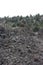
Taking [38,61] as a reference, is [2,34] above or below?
above

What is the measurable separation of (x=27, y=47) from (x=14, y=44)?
2.32 ft

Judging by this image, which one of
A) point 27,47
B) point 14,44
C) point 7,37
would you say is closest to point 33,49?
point 27,47

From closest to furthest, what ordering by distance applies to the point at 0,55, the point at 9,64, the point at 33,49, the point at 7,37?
the point at 9,64 < the point at 0,55 < the point at 33,49 < the point at 7,37

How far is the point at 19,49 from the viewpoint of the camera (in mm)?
10586

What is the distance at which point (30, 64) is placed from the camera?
9.23m

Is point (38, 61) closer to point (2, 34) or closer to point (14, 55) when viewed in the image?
point (14, 55)

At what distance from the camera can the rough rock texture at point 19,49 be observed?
9.44 meters

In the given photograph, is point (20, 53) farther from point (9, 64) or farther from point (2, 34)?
point (2, 34)

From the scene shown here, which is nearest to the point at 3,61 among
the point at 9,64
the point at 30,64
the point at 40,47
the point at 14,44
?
the point at 9,64

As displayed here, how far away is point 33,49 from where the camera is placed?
36.2 ft

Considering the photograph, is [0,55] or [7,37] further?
[7,37]

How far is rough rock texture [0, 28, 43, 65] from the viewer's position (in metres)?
9.44

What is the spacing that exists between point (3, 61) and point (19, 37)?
323cm

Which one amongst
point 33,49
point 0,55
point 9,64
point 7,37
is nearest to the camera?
point 9,64
